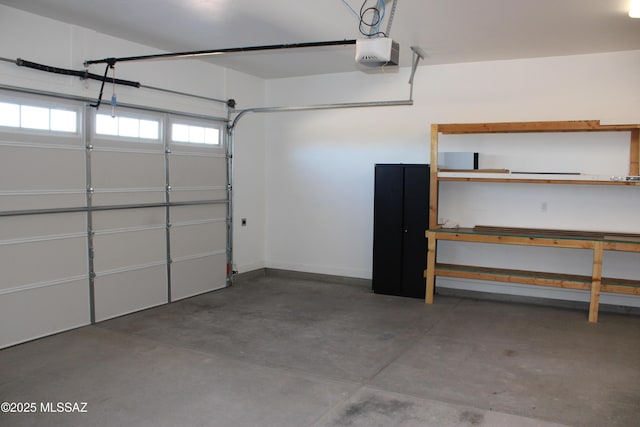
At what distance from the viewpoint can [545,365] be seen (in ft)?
13.2

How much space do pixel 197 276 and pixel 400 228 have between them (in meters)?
2.71

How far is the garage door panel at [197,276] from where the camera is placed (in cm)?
604

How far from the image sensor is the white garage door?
14.3 feet

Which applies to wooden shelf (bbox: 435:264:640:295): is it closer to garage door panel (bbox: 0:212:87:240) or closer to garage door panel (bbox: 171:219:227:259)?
garage door panel (bbox: 171:219:227:259)

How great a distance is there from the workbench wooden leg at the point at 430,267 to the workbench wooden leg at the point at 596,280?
1673 mm

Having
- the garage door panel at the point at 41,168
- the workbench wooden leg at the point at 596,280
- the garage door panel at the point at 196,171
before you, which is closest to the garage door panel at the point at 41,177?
the garage door panel at the point at 41,168

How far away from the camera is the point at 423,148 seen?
6.46m

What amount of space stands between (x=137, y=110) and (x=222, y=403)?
3525mm

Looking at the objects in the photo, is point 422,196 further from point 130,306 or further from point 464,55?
point 130,306

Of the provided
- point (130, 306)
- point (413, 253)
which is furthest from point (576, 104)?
point (130, 306)

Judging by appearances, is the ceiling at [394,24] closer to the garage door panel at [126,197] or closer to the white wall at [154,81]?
the white wall at [154,81]

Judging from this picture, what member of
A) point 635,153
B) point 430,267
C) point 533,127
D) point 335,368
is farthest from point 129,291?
point 635,153

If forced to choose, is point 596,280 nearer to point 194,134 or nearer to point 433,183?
point 433,183

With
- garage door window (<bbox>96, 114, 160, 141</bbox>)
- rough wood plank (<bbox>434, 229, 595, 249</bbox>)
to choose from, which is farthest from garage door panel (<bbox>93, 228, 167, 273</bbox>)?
rough wood plank (<bbox>434, 229, 595, 249</bbox>)
